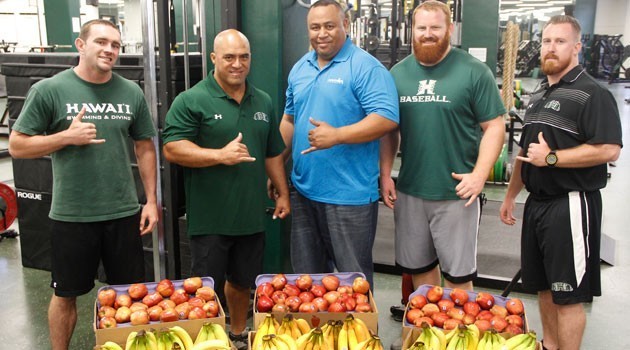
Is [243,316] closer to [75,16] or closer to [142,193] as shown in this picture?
[142,193]

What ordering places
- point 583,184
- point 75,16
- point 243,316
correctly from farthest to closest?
point 75,16 < point 243,316 < point 583,184

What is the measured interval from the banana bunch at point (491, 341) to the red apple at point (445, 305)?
28 centimetres

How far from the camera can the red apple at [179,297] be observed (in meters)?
2.28

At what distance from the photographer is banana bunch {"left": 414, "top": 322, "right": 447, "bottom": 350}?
194cm

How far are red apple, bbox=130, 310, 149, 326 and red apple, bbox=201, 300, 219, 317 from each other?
20 centimetres

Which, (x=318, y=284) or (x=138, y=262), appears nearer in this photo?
(x=318, y=284)

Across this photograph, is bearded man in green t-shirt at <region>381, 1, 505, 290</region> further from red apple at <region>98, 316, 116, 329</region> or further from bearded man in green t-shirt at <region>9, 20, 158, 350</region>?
red apple at <region>98, 316, 116, 329</region>

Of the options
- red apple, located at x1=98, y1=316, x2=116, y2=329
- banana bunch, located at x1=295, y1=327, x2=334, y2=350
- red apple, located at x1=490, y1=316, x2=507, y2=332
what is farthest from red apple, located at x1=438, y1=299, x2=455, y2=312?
red apple, located at x1=98, y1=316, x2=116, y2=329

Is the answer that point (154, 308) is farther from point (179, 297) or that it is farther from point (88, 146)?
point (88, 146)

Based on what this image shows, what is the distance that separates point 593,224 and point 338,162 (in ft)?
3.82

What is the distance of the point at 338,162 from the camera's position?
2.79 m

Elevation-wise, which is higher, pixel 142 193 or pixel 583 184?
pixel 583 184

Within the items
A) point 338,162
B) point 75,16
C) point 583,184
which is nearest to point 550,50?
point 583,184

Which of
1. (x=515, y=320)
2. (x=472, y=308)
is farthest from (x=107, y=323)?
(x=515, y=320)
